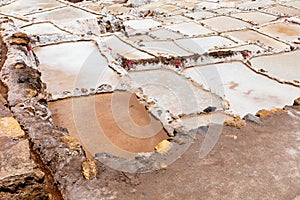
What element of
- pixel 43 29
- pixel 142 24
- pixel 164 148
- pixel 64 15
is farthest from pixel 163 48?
pixel 164 148

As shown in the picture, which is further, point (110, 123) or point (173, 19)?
point (173, 19)

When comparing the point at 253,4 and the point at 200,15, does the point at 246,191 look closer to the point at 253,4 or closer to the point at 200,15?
the point at 200,15

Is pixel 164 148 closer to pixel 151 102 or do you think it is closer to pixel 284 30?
pixel 151 102

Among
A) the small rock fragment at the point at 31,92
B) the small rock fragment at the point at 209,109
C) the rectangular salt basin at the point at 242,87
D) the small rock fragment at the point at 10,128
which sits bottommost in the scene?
the rectangular salt basin at the point at 242,87

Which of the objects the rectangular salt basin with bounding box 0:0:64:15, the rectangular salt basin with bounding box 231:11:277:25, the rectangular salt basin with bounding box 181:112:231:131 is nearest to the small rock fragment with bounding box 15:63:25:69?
the rectangular salt basin with bounding box 181:112:231:131

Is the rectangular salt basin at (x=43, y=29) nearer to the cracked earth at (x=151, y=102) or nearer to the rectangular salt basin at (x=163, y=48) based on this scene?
the cracked earth at (x=151, y=102)

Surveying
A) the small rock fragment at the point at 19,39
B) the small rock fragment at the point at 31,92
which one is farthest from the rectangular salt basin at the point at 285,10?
the small rock fragment at the point at 31,92

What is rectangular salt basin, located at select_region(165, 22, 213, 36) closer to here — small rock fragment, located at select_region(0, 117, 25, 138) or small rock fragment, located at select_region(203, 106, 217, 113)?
small rock fragment, located at select_region(203, 106, 217, 113)
